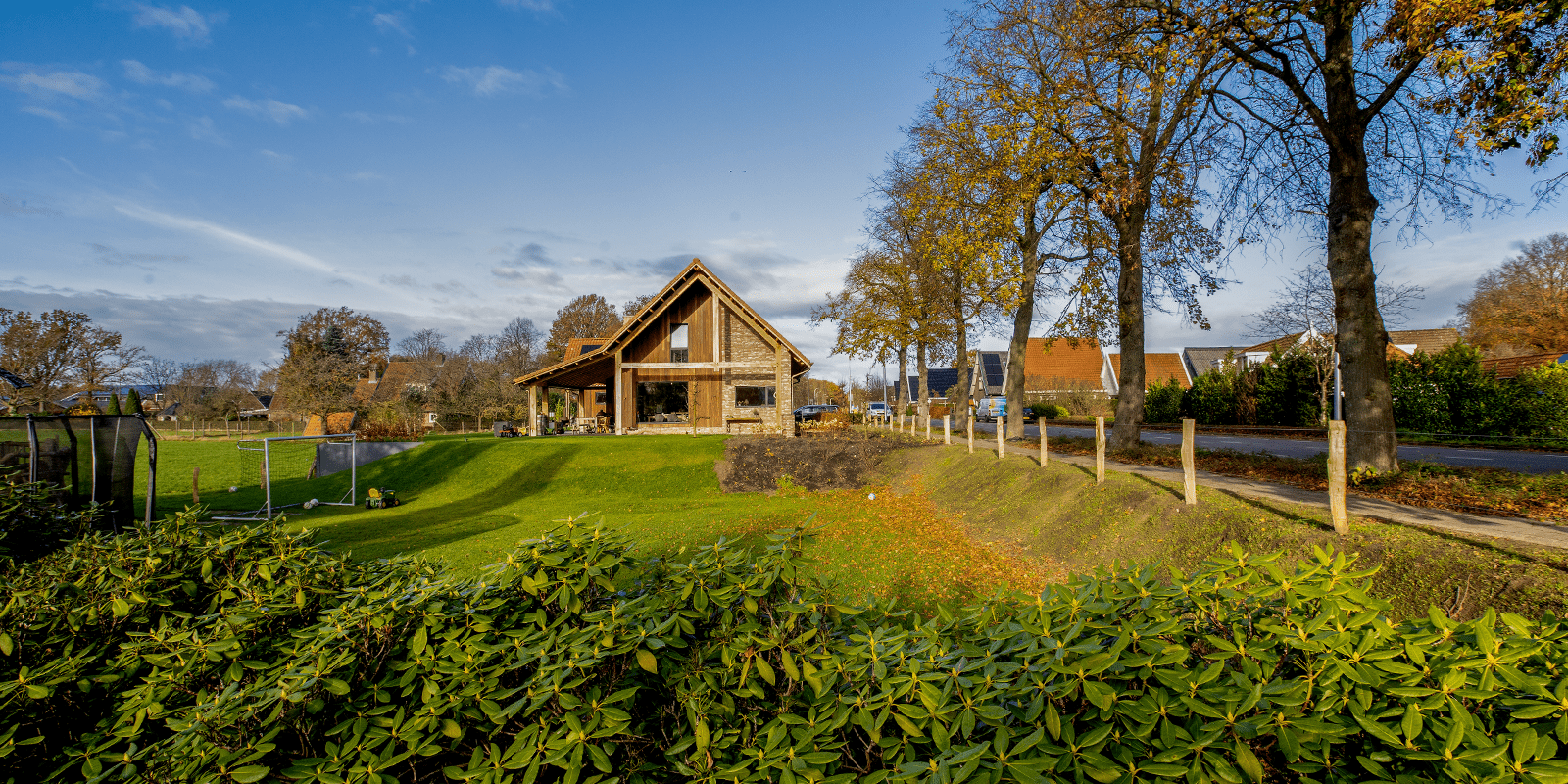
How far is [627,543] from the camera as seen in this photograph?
8.42 feet

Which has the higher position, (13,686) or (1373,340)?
(1373,340)

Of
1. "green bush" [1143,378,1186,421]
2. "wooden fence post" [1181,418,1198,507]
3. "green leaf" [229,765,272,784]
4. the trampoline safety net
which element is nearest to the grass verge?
"wooden fence post" [1181,418,1198,507]

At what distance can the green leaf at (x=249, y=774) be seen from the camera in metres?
1.67

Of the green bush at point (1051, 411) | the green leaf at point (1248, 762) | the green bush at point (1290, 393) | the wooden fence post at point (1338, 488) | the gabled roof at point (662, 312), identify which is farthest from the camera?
the green bush at point (1051, 411)

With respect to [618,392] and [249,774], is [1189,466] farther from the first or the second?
[618,392]

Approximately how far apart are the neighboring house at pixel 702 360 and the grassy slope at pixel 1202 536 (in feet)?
45.8

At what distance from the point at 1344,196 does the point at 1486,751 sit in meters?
12.2

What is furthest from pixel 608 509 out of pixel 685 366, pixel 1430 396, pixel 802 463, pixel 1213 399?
pixel 1213 399

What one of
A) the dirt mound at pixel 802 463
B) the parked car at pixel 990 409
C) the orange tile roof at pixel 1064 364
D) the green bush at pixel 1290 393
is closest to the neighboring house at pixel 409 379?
the dirt mound at pixel 802 463

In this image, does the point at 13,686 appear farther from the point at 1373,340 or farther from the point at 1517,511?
the point at 1373,340

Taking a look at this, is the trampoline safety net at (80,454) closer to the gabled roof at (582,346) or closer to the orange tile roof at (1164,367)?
the gabled roof at (582,346)

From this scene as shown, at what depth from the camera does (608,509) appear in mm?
17109

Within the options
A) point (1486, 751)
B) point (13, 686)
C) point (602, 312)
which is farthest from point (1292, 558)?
point (602, 312)

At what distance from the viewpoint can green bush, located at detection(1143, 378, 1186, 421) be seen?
34406 millimetres
